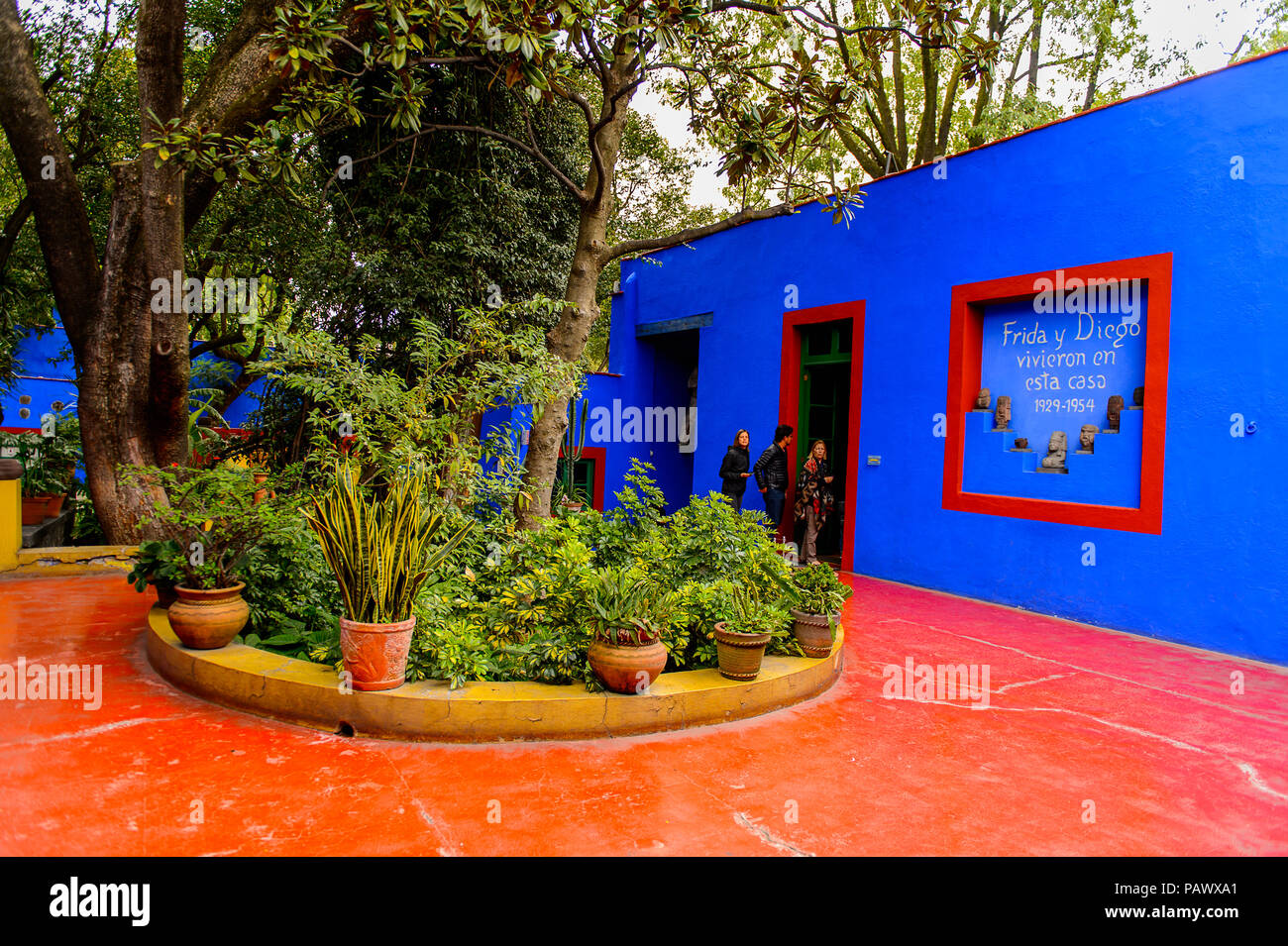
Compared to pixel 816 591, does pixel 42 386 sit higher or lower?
higher

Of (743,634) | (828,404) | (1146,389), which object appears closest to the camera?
(743,634)

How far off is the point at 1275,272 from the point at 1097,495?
79.6 inches

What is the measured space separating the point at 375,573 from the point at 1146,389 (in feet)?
19.5

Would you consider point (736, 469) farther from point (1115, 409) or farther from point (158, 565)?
point (158, 565)

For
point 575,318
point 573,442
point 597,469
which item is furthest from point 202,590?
point 597,469

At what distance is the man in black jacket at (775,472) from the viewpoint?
8.62 metres

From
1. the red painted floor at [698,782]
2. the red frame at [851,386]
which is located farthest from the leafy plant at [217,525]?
the red frame at [851,386]

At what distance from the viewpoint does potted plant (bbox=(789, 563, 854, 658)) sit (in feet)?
15.5

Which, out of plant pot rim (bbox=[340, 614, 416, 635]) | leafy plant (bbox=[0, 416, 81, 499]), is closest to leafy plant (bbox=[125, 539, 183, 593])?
plant pot rim (bbox=[340, 614, 416, 635])

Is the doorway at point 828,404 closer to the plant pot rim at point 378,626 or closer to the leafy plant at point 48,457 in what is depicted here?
the plant pot rim at point 378,626

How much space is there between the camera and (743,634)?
13.6 feet

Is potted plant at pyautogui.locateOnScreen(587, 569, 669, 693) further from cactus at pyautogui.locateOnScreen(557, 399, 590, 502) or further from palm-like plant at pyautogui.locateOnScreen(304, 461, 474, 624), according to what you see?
cactus at pyautogui.locateOnScreen(557, 399, 590, 502)
